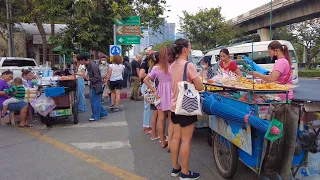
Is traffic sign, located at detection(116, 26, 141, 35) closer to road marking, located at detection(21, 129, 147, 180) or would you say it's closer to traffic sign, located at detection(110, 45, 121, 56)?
traffic sign, located at detection(110, 45, 121, 56)

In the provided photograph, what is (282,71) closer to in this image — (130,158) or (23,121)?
(130,158)

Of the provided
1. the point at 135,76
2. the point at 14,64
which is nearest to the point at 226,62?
the point at 135,76

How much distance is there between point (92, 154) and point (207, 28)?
3255cm

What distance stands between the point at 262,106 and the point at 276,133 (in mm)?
552

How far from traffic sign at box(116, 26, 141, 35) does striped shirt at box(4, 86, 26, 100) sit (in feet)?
23.1

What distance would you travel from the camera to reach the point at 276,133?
8.84 ft

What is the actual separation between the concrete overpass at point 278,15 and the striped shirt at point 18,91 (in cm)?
2294

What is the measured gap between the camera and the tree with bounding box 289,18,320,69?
34719mm

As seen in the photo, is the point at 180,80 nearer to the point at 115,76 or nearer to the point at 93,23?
the point at 115,76

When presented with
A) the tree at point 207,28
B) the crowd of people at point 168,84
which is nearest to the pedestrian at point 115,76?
the crowd of people at point 168,84

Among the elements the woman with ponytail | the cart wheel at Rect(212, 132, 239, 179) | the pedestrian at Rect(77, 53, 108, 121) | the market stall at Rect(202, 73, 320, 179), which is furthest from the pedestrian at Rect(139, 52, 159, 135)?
the market stall at Rect(202, 73, 320, 179)

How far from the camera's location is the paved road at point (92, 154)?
4.19 m

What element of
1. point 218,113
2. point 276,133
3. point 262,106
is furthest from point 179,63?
point 276,133

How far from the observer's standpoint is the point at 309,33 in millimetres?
35750
